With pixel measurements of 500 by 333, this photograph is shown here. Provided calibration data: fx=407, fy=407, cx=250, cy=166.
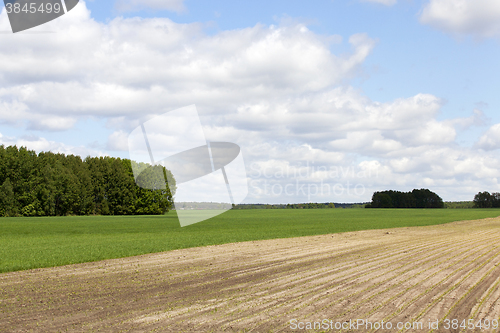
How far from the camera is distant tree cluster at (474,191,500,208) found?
176375mm

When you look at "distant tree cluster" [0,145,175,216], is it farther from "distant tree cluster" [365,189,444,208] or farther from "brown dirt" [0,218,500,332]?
"distant tree cluster" [365,189,444,208]

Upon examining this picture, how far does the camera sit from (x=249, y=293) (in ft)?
36.6

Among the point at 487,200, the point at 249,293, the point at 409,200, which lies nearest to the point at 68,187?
the point at 249,293

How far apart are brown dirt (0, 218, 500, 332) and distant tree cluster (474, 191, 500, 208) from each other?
185 m

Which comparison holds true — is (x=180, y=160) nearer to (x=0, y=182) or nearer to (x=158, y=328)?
(x=158, y=328)

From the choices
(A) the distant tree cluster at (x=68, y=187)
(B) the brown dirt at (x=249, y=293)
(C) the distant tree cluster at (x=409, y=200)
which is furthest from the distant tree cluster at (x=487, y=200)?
(B) the brown dirt at (x=249, y=293)

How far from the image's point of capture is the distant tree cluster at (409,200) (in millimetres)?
180125

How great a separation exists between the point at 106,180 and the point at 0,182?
24.3 meters

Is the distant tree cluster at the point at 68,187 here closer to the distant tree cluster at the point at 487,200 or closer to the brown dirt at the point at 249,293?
the brown dirt at the point at 249,293

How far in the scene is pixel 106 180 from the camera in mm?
106312

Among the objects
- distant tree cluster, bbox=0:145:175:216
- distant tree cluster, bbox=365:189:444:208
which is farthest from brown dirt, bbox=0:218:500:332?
distant tree cluster, bbox=365:189:444:208

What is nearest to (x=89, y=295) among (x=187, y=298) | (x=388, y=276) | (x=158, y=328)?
(x=187, y=298)

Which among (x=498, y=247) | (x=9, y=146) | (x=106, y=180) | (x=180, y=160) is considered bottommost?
(x=498, y=247)

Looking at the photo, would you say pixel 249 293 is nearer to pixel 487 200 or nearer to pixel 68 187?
pixel 68 187
